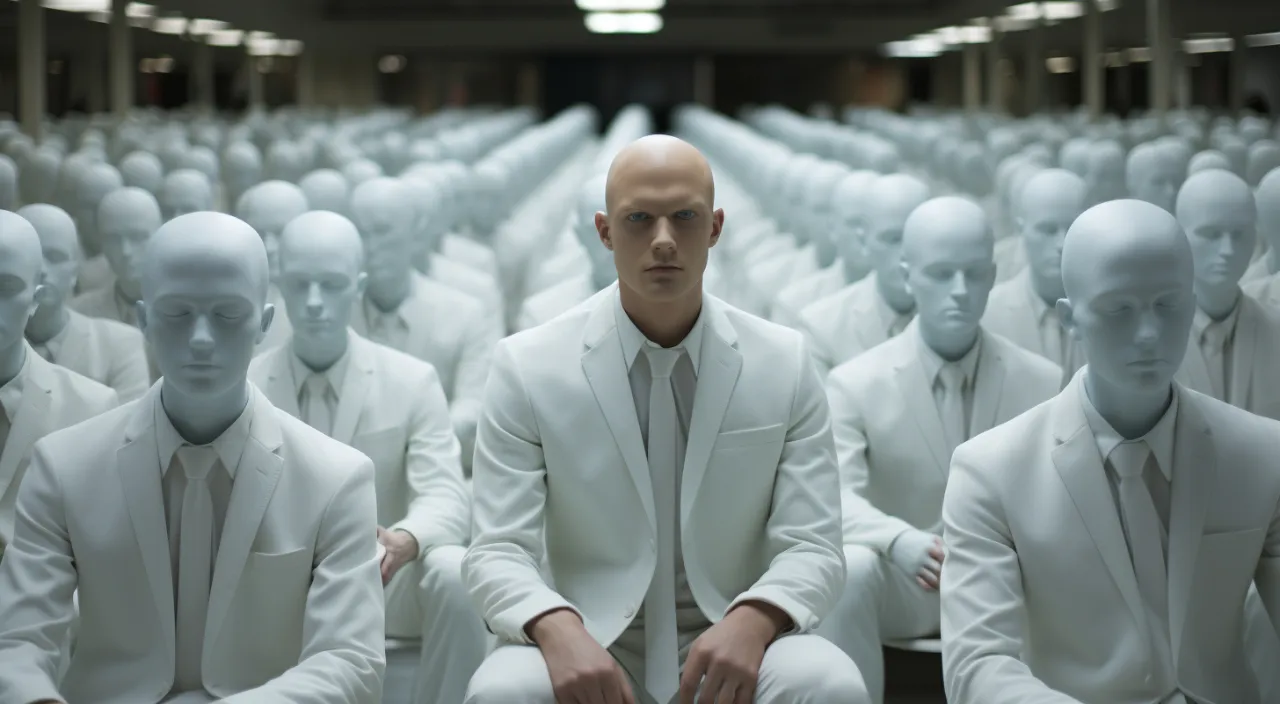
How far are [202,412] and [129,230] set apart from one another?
11.2 feet

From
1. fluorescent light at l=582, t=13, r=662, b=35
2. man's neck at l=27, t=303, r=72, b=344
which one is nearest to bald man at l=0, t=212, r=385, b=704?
man's neck at l=27, t=303, r=72, b=344

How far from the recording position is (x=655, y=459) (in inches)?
136

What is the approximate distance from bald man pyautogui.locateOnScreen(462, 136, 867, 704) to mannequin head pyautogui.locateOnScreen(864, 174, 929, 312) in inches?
98.2

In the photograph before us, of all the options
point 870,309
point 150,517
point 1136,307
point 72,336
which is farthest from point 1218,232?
point 72,336

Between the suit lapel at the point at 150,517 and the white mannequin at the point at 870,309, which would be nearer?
the suit lapel at the point at 150,517

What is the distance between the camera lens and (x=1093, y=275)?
10.2 ft

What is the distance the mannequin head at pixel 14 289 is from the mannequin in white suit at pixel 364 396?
68cm

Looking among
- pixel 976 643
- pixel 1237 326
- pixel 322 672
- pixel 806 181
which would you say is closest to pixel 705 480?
pixel 976 643

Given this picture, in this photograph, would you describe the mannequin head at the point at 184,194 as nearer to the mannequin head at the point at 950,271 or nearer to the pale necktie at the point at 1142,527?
the mannequin head at the point at 950,271

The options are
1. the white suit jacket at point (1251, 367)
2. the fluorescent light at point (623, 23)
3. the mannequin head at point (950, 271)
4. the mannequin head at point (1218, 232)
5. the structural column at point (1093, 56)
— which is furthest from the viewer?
the fluorescent light at point (623, 23)

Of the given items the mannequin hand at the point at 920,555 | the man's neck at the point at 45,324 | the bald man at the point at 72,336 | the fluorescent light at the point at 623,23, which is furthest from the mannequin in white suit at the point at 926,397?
the fluorescent light at the point at 623,23

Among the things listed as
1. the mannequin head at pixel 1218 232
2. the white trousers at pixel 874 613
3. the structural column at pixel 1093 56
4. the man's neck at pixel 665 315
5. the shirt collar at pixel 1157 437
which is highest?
the structural column at pixel 1093 56

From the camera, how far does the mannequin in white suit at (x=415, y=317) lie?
6109mm

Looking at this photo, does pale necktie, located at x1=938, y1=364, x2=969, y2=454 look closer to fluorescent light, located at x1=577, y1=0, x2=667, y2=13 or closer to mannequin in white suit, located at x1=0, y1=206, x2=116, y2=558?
mannequin in white suit, located at x1=0, y1=206, x2=116, y2=558
